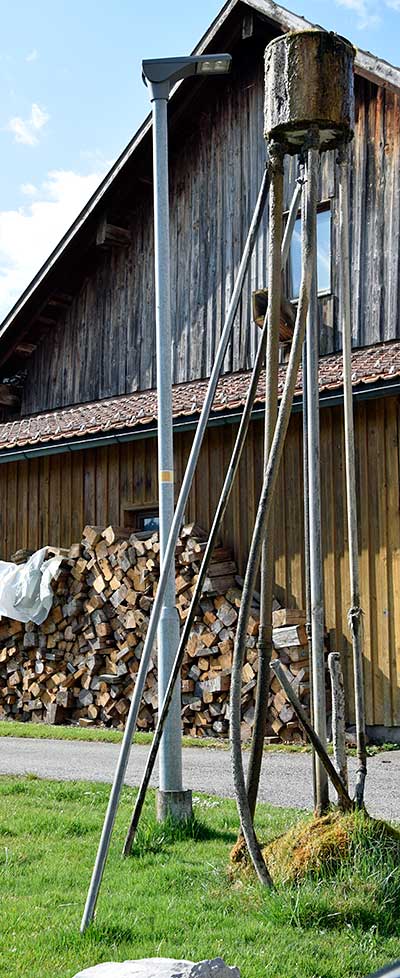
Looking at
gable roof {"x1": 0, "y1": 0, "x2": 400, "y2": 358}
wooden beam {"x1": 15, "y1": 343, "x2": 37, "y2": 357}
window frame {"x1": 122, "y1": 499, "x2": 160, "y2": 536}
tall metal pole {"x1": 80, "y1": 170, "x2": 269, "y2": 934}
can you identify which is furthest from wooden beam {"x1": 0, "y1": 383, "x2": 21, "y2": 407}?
tall metal pole {"x1": 80, "y1": 170, "x2": 269, "y2": 934}

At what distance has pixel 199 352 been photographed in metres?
14.7

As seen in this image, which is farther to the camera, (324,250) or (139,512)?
(139,512)

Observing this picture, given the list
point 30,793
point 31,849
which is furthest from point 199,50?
point 31,849

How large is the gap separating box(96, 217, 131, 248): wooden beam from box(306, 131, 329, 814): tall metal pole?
11164 mm

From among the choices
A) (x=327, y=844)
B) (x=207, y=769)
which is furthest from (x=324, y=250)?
(x=327, y=844)

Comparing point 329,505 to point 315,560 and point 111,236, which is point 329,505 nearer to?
point 315,560

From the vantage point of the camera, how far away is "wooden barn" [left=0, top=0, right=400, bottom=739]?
1088 centimetres

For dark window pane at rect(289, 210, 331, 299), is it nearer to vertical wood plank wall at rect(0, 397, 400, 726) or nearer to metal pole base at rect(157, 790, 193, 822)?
vertical wood plank wall at rect(0, 397, 400, 726)

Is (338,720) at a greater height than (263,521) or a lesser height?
lesser

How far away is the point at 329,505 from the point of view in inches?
440

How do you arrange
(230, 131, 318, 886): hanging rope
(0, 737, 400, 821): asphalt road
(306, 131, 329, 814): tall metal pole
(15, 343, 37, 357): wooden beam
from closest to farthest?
1. (230, 131, 318, 886): hanging rope
2. (306, 131, 329, 814): tall metal pole
3. (0, 737, 400, 821): asphalt road
4. (15, 343, 37, 357): wooden beam

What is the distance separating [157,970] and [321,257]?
11.4m

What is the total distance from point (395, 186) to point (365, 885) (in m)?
10.1

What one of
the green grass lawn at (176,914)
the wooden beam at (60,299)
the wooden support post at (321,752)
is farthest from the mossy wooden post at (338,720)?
the wooden beam at (60,299)
